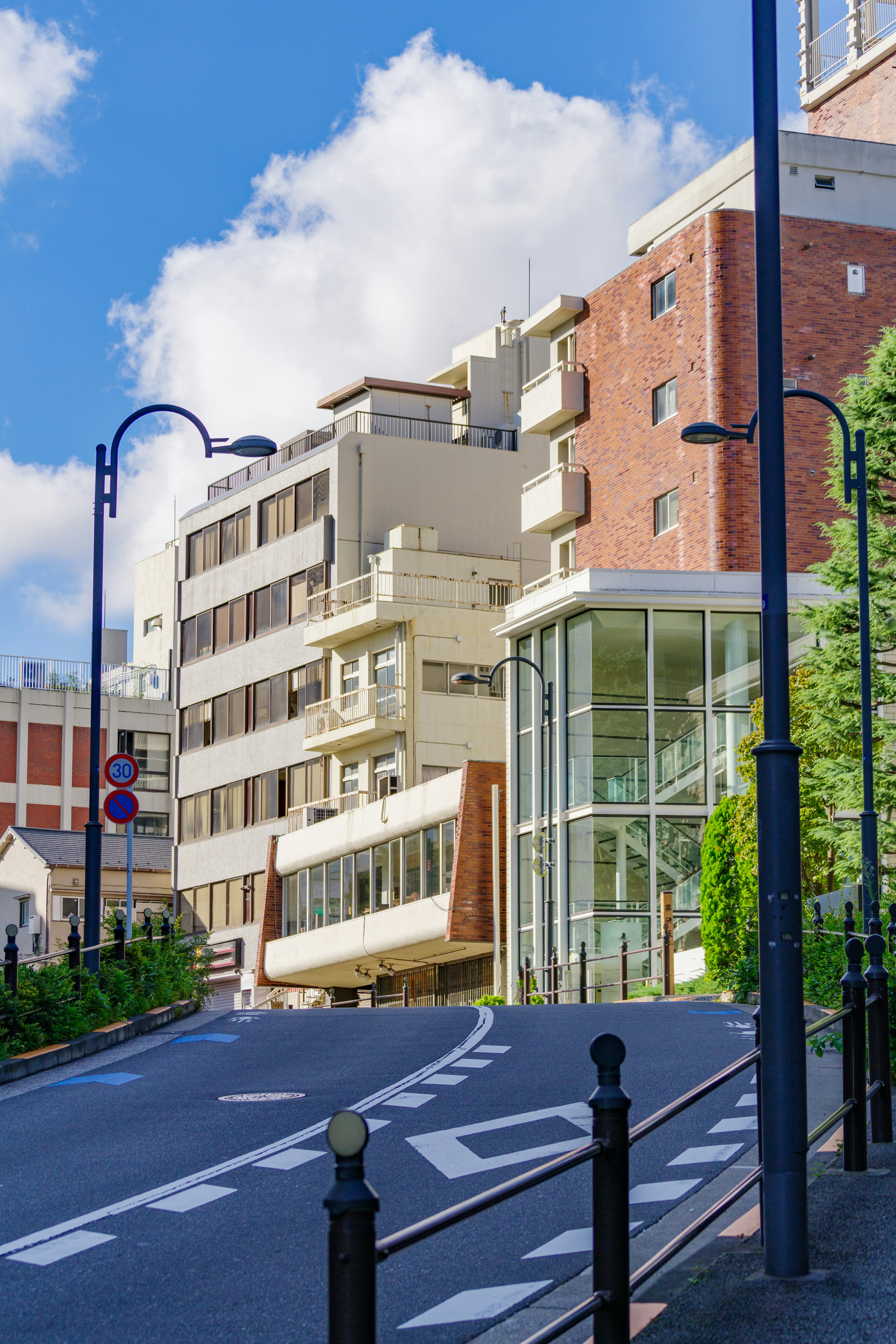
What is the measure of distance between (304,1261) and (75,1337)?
1.50 metres

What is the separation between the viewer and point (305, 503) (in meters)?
64.2

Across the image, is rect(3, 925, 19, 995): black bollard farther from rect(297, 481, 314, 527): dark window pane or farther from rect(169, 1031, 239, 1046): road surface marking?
rect(297, 481, 314, 527): dark window pane

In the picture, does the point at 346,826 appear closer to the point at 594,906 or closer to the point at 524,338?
the point at 594,906

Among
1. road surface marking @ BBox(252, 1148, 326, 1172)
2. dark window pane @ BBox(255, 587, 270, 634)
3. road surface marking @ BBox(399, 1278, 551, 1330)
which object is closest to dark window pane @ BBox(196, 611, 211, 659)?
dark window pane @ BBox(255, 587, 270, 634)

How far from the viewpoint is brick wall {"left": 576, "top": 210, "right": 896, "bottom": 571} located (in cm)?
4516

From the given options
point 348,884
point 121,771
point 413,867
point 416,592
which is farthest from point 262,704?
point 121,771

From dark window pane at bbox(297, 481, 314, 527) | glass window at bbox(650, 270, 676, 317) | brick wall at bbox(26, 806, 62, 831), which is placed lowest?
brick wall at bbox(26, 806, 62, 831)

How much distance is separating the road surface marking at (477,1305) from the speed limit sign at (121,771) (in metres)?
16.9

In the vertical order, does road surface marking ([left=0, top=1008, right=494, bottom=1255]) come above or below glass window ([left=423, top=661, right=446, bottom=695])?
below

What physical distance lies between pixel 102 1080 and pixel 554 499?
37.3 meters

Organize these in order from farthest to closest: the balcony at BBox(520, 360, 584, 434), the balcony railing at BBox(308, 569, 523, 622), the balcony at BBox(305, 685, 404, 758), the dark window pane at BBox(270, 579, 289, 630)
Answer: the dark window pane at BBox(270, 579, 289, 630)
the balcony railing at BBox(308, 569, 523, 622)
the balcony at BBox(305, 685, 404, 758)
the balcony at BBox(520, 360, 584, 434)

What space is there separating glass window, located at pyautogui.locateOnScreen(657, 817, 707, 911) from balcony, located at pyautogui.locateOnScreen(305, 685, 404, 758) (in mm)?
16651

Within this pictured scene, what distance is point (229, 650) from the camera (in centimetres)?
6862

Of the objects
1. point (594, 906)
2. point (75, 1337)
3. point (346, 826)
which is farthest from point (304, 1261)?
point (346, 826)
